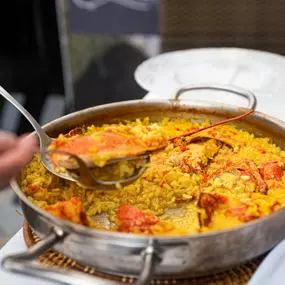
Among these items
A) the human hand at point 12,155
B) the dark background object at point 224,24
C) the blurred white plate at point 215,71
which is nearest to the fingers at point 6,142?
the human hand at point 12,155

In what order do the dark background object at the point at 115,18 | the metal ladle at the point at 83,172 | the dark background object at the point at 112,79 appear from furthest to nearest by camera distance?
the dark background object at the point at 112,79 < the dark background object at the point at 115,18 < the metal ladle at the point at 83,172

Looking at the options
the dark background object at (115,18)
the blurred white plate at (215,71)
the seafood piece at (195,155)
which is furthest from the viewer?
the dark background object at (115,18)

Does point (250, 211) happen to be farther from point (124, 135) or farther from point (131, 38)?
point (131, 38)

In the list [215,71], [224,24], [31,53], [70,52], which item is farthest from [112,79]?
[215,71]

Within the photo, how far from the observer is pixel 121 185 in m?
1.09

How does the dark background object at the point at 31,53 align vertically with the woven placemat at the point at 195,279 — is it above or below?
below

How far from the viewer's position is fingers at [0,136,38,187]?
83cm

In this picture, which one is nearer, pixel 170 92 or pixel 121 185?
pixel 121 185

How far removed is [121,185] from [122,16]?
2019mm

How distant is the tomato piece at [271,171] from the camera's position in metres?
1.21

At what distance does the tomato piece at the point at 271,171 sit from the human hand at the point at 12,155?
0.59 metres

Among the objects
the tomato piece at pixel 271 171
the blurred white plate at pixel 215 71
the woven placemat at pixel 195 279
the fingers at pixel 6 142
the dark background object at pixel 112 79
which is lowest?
the dark background object at pixel 112 79

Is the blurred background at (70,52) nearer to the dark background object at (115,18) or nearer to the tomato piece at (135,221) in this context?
the dark background object at (115,18)

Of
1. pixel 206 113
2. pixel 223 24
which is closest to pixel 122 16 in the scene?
pixel 223 24
